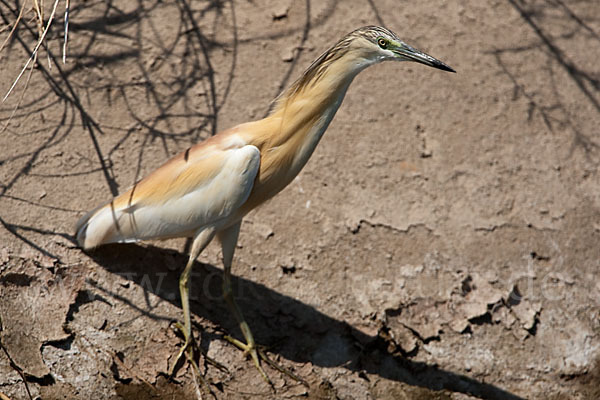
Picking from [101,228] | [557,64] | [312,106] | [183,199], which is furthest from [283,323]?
[557,64]

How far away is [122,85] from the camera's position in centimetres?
373

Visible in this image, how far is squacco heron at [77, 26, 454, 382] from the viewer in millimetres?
2842

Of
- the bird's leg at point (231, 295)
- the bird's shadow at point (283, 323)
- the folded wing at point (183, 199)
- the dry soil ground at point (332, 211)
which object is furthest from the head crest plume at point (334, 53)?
the bird's shadow at point (283, 323)

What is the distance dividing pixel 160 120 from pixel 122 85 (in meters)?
0.28

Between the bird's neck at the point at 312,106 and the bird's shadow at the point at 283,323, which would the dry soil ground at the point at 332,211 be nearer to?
the bird's shadow at the point at 283,323

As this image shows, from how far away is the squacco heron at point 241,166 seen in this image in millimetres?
2842

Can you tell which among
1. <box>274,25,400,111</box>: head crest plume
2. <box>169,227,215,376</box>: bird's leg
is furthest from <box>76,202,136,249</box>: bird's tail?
<box>274,25,400,111</box>: head crest plume

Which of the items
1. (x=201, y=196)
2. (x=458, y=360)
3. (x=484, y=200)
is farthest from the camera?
(x=484, y=200)

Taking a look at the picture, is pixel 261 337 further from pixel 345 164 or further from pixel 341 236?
pixel 345 164

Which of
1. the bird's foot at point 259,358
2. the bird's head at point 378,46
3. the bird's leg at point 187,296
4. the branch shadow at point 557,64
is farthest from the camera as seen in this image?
the branch shadow at point 557,64

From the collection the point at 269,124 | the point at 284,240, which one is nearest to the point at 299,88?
the point at 269,124

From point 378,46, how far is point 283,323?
1.28 metres

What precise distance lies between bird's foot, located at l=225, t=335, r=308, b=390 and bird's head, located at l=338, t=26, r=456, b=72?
127 centimetres

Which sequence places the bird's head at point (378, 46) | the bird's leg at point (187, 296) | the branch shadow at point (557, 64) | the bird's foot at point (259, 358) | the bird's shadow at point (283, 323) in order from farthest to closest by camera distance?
the branch shadow at point (557, 64), the bird's shadow at point (283, 323), the bird's foot at point (259, 358), the bird's leg at point (187, 296), the bird's head at point (378, 46)
